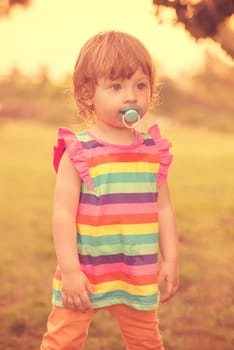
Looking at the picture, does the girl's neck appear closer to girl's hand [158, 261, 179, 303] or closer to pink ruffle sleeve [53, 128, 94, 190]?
pink ruffle sleeve [53, 128, 94, 190]

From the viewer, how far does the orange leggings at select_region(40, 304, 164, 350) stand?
1.87 metres

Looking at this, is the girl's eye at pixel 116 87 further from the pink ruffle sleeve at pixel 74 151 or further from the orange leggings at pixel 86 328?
the orange leggings at pixel 86 328

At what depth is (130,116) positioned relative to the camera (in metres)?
1.78

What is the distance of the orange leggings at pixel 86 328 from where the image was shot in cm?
187

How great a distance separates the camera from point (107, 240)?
1821 millimetres

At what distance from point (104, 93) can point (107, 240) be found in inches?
14.2

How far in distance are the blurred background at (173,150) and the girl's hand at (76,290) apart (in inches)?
20.1

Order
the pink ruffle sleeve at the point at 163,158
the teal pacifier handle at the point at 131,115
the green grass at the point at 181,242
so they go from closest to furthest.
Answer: the teal pacifier handle at the point at 131,115
the pink ruffle sleeve at the point at 163,158
the green grass at the point at 181,242

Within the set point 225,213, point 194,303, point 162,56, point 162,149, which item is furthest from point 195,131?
point 162,149

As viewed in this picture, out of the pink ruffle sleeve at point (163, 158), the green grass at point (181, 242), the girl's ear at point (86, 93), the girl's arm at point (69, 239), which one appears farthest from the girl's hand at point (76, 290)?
the green grass at point (181, 242)

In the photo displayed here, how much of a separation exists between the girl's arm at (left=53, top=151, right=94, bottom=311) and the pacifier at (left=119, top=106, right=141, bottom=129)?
167mm

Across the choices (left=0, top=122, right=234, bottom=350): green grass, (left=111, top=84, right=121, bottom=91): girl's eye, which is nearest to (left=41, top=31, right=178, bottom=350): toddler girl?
(left=111, top=84, right=121, bottom=91): girl's eye

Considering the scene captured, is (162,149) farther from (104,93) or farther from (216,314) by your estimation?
(216,314)

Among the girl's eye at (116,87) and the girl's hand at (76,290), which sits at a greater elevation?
the girl's eye at (116,87)
